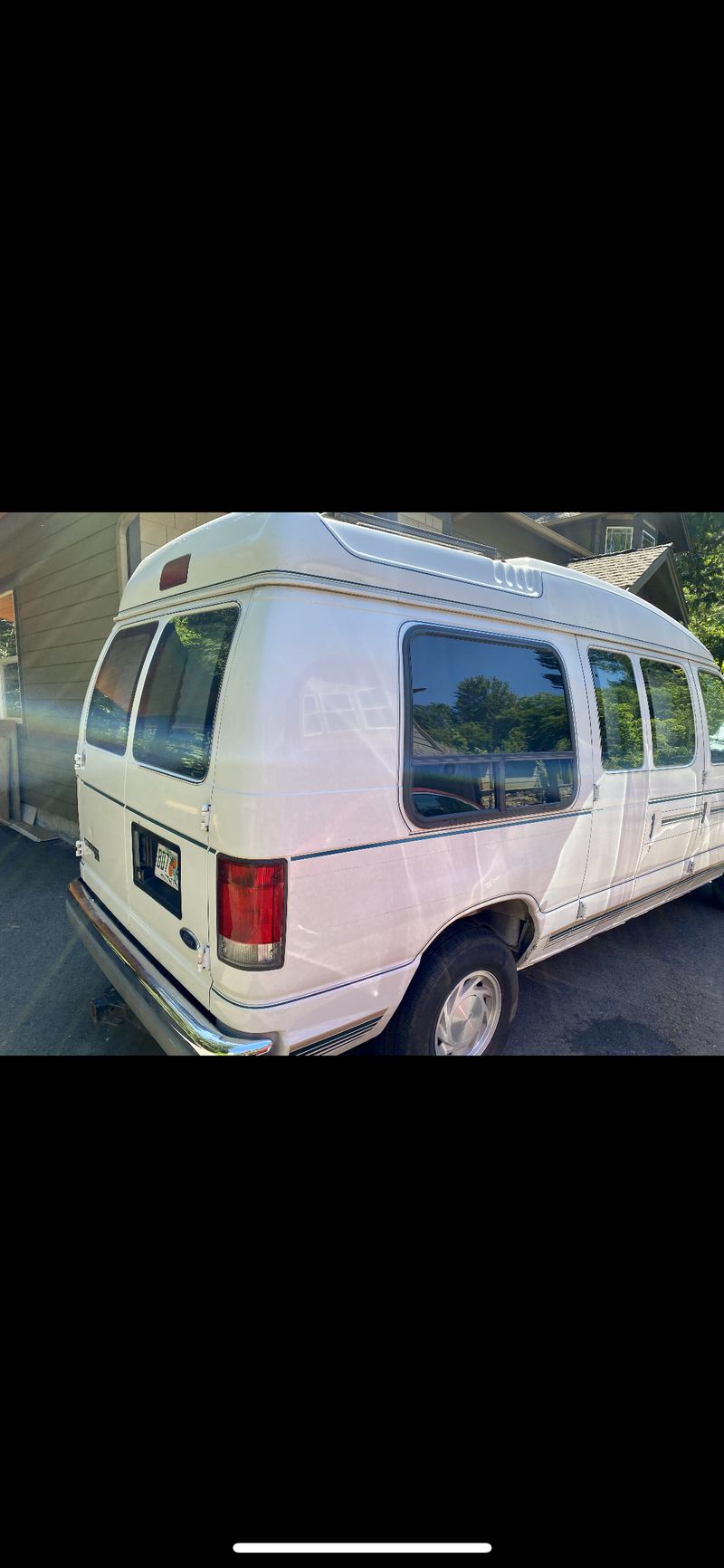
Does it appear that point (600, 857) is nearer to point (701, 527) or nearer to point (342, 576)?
point (342, 576)

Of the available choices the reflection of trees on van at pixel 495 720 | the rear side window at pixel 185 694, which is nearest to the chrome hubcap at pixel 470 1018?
the reflection of trees on van at pixel 495 720

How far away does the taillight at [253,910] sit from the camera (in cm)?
197

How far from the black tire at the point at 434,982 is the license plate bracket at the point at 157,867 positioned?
100 centimetres

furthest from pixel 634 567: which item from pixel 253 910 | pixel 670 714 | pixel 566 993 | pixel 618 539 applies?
pixel 253 910

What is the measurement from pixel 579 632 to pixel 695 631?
1209 centimetres

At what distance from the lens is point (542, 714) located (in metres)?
2.97

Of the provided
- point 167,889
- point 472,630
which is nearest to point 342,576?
point 472,630

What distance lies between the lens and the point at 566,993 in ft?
13.1

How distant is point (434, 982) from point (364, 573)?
64.7 inches

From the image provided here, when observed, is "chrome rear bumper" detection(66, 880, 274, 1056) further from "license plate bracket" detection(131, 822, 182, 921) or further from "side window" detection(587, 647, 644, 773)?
"side window" detection(587, 647, 644, 773)

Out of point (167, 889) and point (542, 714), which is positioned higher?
point (542, 714)

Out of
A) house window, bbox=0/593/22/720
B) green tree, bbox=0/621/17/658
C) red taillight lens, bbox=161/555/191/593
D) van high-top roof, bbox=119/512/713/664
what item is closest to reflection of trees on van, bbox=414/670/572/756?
van high-top roof, bbox=119/512/713/664

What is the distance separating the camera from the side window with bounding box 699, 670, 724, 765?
4668mm

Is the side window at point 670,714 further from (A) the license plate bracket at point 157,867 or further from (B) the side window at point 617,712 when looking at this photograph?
(A) the license plate bracket at point 157,867
